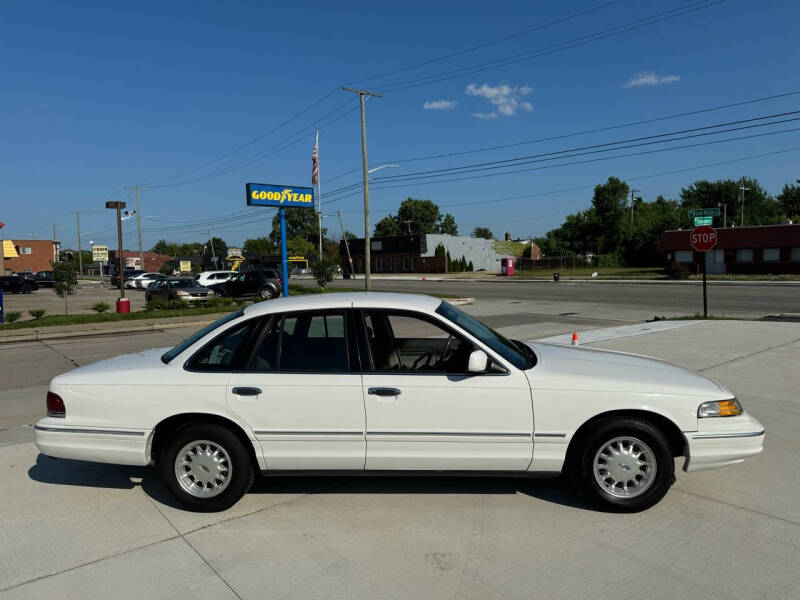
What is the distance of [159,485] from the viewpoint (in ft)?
15.3

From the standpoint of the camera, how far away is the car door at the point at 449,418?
3.89 metres

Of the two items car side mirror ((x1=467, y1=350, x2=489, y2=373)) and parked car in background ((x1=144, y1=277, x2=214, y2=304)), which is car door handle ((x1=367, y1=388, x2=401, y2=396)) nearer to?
car side mirror ((x1=467, y1=350, x2=489, y2=373))

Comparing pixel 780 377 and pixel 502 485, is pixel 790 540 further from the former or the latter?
pixel 780 377

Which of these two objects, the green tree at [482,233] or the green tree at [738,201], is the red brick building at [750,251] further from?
the green tree at [482,233]

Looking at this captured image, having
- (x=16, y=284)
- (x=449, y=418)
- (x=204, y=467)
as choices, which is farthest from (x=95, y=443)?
(x=16, y=284)

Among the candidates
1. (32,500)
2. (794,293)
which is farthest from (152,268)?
(32,500)

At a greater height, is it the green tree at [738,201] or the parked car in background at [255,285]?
the green tree at [738,201]

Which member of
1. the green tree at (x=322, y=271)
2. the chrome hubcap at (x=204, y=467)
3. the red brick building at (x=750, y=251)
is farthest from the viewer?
the red brick building at (x=750, y=251)

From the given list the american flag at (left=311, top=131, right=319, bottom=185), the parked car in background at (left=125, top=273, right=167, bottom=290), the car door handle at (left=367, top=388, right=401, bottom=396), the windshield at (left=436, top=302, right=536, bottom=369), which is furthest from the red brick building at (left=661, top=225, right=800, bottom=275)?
the car door handle at (left=367, top=388, right=401, bottom=396)

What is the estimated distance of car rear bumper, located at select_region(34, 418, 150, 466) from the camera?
409 centimetres

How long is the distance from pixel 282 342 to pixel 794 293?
1195 inches

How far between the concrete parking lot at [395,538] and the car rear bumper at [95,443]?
41cm

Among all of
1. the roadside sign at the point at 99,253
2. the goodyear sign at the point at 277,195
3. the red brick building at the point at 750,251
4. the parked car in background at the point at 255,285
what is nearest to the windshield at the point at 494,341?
the goodyear sign at the point at 277,195

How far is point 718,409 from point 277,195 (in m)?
23.2
